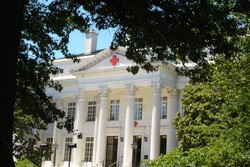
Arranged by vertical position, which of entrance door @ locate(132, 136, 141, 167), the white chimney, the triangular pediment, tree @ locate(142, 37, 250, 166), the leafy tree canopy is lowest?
entrance door @ locate(132, 136, 141, 167)

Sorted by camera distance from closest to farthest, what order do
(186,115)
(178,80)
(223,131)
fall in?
1. (223,131)
2. (186,115)
3. (178,80)

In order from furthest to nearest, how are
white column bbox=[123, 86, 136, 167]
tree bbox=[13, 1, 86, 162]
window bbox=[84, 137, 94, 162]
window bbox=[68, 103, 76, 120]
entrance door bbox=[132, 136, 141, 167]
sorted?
window bbox=[68, 103, 76, 120] → window bbox=[84, 137, 94, 162] → entrance door bbox=[132, 136, 141, 167] → white column bbox=[123, 86, 136, 167] → tree bbox=[13, 1, 86, 162]

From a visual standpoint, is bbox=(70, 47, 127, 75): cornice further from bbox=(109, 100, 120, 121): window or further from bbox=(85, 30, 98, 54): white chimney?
bbox=(85, 30, 98, 54): white chimney

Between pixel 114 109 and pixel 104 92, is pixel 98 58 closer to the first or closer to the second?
pixel 104 92

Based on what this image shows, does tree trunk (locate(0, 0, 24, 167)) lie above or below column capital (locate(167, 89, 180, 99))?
below

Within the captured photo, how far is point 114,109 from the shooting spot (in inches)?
1537

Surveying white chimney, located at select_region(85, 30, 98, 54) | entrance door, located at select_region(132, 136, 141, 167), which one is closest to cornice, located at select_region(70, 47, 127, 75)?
white chimney, located at select_region(85, 30, 98, 54)

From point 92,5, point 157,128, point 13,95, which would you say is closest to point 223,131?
point 92,5

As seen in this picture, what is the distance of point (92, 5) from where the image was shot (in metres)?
10.4

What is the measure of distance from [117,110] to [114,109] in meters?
0.38

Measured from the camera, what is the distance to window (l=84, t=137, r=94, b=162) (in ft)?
126

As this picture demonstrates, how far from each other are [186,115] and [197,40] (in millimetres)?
16793

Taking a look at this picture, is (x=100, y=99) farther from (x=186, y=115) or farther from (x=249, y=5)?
(x=249, y=5)

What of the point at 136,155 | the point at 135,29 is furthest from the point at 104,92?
the point at 135,29
